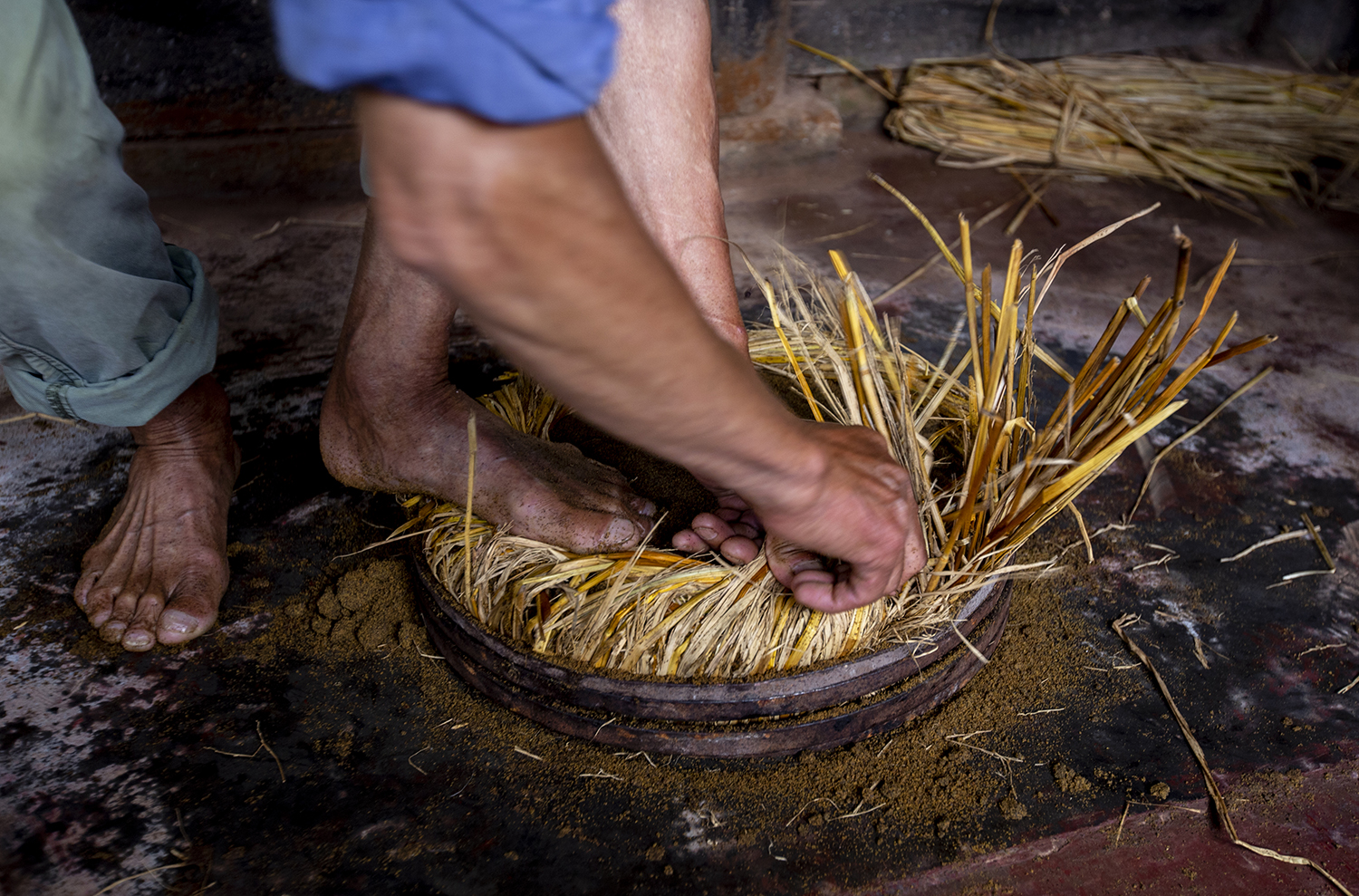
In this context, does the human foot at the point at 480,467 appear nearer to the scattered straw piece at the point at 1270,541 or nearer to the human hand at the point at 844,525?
the human hand at the point at 844,525

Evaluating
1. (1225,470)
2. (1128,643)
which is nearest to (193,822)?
(1128,643)

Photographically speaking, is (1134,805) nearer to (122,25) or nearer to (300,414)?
(300,414)

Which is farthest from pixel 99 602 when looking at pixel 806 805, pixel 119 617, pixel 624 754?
pixel 806 805

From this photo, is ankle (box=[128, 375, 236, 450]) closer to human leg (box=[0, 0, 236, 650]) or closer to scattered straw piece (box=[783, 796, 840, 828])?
human leg (box=[0, 0, 236, 650])

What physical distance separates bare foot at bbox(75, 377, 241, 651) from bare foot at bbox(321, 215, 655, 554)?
261 millimetres

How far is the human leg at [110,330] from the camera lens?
1.25 metres

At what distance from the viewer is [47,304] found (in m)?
1.33

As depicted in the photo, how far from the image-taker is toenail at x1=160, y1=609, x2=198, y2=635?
1.44m

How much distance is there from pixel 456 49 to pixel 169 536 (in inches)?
49.5

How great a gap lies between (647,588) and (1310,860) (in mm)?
907

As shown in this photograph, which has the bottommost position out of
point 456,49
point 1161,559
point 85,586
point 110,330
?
point 85,586

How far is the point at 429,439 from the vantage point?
1.47m

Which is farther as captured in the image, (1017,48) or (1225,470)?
(1017,48)

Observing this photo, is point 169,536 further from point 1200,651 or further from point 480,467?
point 1200,651
